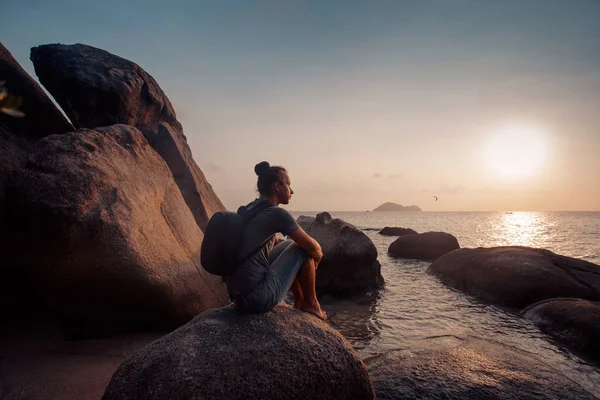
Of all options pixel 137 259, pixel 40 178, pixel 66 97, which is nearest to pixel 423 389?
pixel 137 259

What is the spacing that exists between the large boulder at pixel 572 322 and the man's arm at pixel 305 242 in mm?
6207

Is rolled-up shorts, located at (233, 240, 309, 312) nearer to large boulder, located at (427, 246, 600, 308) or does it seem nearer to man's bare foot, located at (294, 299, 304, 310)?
man's bare foot, located at (294, 299, 304, 310)

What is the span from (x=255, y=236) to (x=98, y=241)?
2756mm

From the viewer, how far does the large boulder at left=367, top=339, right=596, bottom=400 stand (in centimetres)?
386

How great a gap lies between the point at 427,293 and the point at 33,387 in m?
10.6

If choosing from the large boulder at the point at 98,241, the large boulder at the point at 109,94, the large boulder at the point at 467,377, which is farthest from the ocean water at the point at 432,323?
the large boulder at the point at 109,94

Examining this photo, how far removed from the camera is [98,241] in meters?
4.81

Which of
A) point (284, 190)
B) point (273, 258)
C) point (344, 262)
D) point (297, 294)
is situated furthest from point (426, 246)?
point (284, 190)

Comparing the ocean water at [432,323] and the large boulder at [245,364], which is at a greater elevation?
the large boulder at [245,364]

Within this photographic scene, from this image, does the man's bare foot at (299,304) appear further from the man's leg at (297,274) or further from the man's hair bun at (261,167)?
the man's hair bun at (261,167)

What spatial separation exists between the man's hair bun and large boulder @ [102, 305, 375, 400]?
5.74 feet

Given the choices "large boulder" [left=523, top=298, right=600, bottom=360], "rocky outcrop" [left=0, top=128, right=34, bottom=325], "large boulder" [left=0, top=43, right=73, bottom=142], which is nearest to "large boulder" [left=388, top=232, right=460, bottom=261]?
"large boulder" [left=523, top=298, right=600, bottom=360]

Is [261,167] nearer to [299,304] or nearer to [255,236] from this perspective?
[255,236]

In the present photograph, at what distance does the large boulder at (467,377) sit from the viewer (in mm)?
3859
